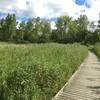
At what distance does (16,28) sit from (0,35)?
26.2 feet

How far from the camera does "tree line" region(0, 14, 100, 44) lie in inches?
3669

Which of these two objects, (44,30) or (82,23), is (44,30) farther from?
(82,23)

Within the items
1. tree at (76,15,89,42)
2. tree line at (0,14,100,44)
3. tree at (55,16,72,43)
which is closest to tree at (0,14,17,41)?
tree line at (0,14,100,44)

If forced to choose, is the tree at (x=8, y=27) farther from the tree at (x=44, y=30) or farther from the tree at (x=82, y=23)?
the tree at (x=82, y=23)

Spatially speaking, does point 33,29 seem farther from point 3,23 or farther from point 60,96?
point 60,96

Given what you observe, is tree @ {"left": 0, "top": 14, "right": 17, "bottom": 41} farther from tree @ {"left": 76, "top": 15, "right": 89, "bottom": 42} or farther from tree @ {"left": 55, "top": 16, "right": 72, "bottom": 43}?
tree @ {"left": 76, "top": 15, "right": 89, "bottom": 42}

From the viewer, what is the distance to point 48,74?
28.8 ft

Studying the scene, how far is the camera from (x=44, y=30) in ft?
327

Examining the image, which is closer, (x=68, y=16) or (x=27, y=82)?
(x=27, y=82)

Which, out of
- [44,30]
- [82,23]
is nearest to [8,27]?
[44,30]

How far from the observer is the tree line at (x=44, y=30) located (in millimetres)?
93188

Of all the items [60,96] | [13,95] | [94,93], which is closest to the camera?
[13,95]

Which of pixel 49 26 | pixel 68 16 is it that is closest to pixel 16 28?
pixel 49 26

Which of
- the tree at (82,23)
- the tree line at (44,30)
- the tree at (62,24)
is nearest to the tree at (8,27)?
the tree line at (44,30)
